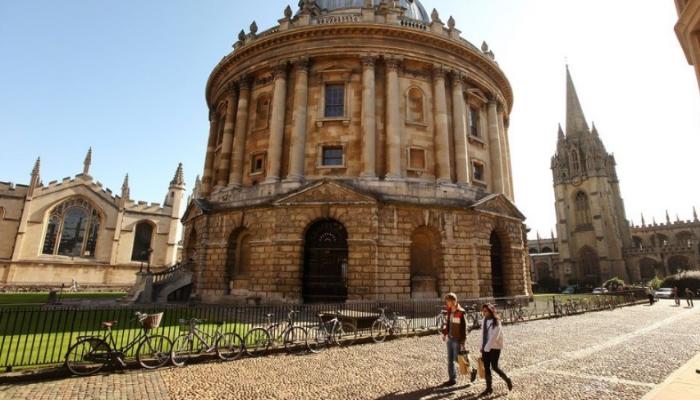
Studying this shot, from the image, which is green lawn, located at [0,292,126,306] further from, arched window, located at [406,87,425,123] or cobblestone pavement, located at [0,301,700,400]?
arched window, located at [406,87,425,123]

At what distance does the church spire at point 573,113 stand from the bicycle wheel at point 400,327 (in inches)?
3179

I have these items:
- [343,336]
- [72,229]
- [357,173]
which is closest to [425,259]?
[357,173]

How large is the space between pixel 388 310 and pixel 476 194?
32.8 ft

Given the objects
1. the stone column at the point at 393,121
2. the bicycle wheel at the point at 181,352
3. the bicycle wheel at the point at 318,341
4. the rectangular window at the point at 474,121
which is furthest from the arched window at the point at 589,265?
the bicycle wheel at the point at 181,352

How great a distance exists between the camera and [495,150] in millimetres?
26531

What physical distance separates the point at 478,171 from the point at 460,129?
12.0ft

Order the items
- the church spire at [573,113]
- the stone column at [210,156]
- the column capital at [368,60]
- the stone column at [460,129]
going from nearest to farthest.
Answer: the column capital at [368,60] < the stone column at [460,129] < the stone column at [210,156] < the church spire at [573,113]

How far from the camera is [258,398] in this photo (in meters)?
6.33

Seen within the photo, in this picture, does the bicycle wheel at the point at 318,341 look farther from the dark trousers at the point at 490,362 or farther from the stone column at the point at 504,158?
the stone column at the point at 504,158

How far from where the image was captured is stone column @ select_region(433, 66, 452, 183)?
72.8 feet

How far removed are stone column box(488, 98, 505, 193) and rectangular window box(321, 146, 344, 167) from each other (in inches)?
437

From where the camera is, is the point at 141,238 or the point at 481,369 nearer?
the point at 481,369

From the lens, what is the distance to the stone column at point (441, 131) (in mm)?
22203

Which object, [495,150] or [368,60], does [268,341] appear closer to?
[368,60]
